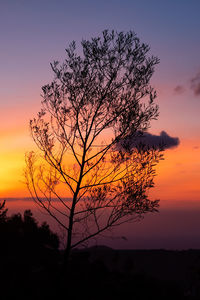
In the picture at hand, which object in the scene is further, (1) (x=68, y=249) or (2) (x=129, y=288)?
(2) (x=129, y=288)

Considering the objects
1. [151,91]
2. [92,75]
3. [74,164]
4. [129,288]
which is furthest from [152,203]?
[129,288]

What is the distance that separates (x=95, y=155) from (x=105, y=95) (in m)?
3.46

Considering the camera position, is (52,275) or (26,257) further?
(26,257)

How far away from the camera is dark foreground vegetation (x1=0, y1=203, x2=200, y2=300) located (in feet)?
86.4

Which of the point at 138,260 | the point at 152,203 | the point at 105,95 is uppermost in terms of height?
the point at 105,95

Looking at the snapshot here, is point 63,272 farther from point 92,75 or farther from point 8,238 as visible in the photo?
point 8,238

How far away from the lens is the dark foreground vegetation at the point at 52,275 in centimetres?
2633

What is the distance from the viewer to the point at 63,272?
21656mm

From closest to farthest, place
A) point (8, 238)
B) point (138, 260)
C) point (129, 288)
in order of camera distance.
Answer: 1. point (129, 288)
2. point (8, 238)
3. point (138, 260)

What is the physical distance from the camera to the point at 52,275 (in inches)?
1176

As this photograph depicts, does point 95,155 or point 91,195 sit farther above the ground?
point 95,155

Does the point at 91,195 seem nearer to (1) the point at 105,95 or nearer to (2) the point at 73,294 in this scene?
(1) the point at 105,95

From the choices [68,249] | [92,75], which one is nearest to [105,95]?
[92,75]

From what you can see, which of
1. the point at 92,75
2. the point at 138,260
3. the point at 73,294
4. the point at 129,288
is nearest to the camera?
the point at 92,75
